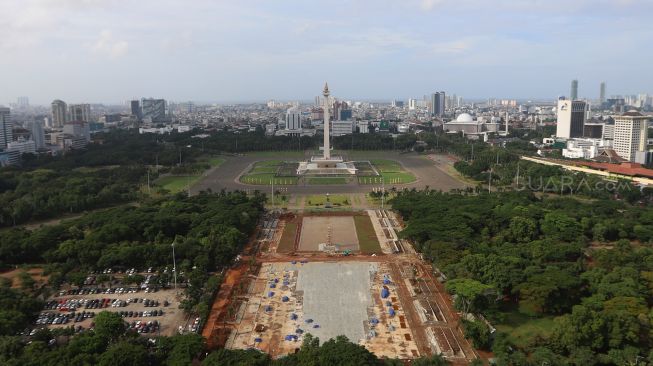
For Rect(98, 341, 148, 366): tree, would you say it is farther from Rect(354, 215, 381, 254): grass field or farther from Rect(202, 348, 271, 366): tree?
Rect(354, 215, 381, 254): grass field

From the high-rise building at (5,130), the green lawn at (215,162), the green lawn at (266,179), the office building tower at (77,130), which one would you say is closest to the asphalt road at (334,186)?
the green lawn at (215,162)

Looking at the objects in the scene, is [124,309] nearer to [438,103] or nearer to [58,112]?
[58,112]

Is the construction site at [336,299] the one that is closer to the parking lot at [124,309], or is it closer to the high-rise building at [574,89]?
the parking lot at [124,309]

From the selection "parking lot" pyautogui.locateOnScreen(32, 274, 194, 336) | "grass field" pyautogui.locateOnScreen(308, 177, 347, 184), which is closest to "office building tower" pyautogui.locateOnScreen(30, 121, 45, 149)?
"grass field" pyautogui.locateOnScreen(308, 177, 347, 184)

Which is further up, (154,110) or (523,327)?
(154,110)

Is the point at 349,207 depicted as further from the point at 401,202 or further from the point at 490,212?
the point at 490,212

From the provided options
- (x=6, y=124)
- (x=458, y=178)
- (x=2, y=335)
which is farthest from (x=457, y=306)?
(x=6, y=124)

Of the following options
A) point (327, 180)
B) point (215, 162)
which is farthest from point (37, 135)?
point (327, 180)
